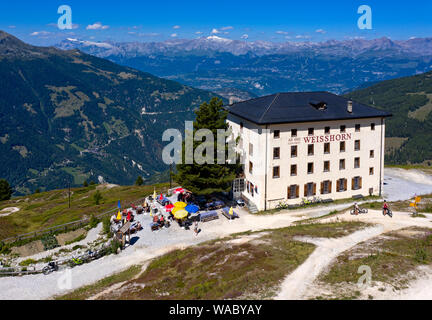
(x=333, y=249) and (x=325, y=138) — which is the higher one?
(x=325, y=138)

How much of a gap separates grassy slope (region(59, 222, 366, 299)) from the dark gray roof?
19.0 m

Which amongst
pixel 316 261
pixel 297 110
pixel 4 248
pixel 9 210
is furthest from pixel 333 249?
pixel 9 210

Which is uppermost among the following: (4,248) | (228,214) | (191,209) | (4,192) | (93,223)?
(191,209)

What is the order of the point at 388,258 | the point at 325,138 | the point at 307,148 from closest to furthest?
the point at 388,258 → the point at 307,148 → the point at 325,138

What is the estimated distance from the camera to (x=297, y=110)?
59.2 meters

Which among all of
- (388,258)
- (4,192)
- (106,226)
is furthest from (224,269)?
(4,192)

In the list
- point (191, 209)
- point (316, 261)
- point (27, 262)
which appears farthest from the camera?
point (191, 209)

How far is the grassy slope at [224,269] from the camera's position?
2866 centimetres

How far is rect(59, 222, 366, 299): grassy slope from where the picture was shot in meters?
28.7

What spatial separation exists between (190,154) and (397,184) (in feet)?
146

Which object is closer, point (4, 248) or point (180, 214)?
point (180, 214)

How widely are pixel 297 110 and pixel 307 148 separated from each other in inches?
244

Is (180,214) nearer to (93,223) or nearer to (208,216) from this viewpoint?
(208,216)

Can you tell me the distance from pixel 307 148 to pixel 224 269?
31.4 meters
